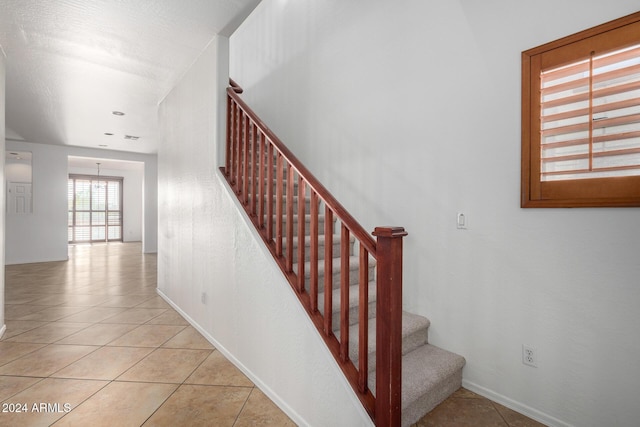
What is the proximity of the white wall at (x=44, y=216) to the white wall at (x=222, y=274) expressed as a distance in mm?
4851

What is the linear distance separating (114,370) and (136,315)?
1327mm

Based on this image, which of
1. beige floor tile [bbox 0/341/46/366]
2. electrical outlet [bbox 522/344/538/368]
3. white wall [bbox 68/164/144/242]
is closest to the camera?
electrical outlet [bbox 522/344/538/368]

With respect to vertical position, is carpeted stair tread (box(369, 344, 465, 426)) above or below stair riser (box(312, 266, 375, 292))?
below

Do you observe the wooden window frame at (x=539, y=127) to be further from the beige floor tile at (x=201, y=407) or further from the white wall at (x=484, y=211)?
the beige floor tile at (x=201, y=407)

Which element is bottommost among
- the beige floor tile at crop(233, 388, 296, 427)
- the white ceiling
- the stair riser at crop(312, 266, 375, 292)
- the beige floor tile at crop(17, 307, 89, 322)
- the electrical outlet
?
the beige floor tile at crop(233, 388, 296, 427)

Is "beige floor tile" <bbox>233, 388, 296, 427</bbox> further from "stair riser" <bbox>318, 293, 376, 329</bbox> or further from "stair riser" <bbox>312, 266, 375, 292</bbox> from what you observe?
"stair riser" <bbox>312, 266, 375, 292</bbox>

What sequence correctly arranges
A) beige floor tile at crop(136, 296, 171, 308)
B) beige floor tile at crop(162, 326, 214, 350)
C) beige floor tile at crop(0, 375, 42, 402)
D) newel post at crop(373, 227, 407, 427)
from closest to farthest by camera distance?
newel post at crop(373, 227, 407, 427) → beige floor tile at crop(0, 375, 42, 402) → beige floor tile at crop(162, 326, 214, 350) → beige floor tile at crop(136, 296, 171, 308)

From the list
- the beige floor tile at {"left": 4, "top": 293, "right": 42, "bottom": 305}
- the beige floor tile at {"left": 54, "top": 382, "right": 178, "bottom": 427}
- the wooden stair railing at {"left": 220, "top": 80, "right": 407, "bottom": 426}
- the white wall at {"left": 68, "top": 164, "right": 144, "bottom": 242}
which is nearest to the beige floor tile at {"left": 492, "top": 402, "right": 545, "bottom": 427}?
the wooden stair railing at {"left": 220, "top": 80, "right": 407, "bottom": 426}

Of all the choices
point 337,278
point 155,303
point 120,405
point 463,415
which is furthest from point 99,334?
point 463,415

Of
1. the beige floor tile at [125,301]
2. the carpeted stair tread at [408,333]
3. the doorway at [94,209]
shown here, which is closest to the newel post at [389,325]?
the carpeted stair tread at [408,333]

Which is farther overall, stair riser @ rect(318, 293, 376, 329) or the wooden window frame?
stair riser @ rect(318, 293, 376, 329)

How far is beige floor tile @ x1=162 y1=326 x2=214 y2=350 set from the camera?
2795mm

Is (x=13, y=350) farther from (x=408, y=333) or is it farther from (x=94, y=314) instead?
(x=408, y=333)

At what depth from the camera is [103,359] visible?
2527mm
